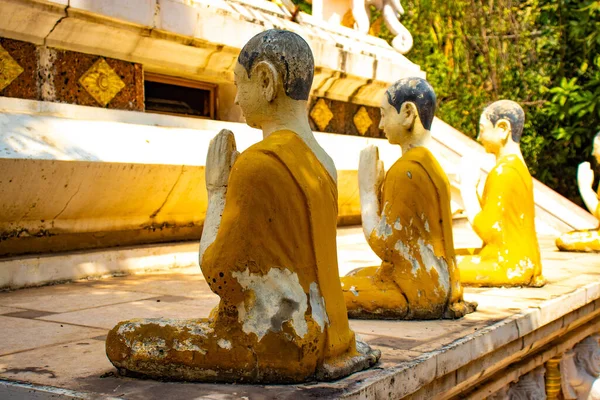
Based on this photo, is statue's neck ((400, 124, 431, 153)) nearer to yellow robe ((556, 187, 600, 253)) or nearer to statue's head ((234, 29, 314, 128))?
statue's head ((234, 29, 314, 128))

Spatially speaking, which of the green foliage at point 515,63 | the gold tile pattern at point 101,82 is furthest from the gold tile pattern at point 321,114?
the green foliage at point 515,63

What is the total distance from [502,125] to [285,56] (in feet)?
11.1

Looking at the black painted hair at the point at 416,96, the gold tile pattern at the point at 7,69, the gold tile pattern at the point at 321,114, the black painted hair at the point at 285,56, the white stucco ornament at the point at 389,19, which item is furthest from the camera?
the white stucco ornament at the point at 389,19

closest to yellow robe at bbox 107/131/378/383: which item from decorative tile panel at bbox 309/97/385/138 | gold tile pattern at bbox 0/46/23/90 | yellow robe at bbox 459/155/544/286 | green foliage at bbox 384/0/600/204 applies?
yellow robe at bbox 459/155/544/286

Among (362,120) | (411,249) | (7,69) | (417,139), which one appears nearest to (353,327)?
(411,249)

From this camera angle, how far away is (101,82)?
6191mm

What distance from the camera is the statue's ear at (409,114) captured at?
4.38m

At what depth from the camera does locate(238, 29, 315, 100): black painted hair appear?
289cm

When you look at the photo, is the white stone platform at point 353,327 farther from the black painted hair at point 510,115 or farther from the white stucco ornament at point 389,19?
the white stucco ornament at point 389,19

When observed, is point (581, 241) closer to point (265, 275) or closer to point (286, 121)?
point (286, 121)

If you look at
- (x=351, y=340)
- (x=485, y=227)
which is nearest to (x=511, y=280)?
(x=485, y=227)

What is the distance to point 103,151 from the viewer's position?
223 inches

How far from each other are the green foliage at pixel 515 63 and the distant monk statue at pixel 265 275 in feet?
38.0

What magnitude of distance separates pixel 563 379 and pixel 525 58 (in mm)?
10919
